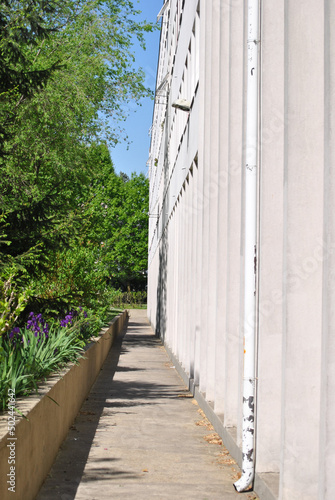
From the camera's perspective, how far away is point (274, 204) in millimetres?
6082

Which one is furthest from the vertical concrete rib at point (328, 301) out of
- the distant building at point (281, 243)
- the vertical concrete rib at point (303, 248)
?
the vertical concrete rib at point (303, 248)

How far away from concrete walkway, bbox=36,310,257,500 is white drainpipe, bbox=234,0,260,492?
357 millimetres

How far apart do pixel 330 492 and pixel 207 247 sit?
22.5ft

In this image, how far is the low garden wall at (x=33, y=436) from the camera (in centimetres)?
451

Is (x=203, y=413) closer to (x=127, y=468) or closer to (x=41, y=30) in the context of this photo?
(x=127, y=468)

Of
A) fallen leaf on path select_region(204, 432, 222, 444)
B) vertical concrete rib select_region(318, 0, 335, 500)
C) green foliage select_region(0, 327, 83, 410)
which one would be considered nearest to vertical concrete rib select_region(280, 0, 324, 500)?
vertical concrete rib select_region(318, 0, 335, 500)

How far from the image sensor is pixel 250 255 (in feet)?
20.5

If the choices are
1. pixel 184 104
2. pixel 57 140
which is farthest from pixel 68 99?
pixel 184 104

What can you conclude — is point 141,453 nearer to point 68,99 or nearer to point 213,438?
point 213,438

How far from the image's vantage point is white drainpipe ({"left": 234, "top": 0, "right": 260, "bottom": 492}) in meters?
5.88

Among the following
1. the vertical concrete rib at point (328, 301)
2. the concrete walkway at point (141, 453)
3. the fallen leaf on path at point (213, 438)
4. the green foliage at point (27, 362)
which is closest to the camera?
the vertical concrete rib at point (328, 301)

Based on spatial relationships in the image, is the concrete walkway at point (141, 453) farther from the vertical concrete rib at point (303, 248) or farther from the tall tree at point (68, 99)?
the tall tree at point (68, 99)

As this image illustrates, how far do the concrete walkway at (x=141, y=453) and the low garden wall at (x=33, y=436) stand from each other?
176mm

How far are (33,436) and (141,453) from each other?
7.05 feet
